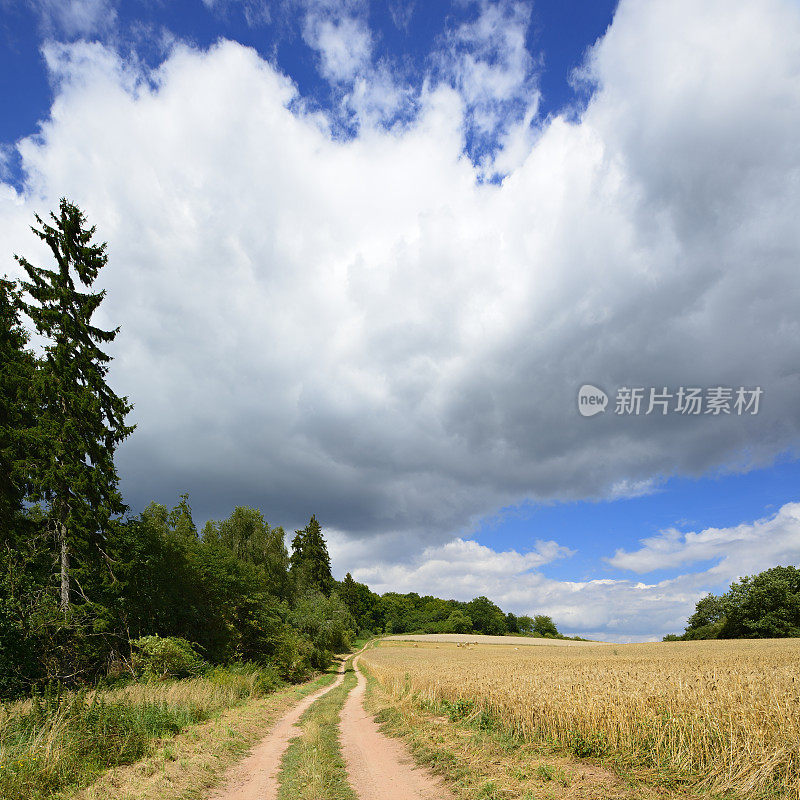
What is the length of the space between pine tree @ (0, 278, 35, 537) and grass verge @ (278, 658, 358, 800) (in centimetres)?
1651

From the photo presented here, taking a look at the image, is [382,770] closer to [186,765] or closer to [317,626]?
[186,765]

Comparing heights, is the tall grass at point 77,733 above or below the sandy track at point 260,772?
above

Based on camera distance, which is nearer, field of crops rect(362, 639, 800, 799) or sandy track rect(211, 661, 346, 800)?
field of crops rect(362, 639, 800, 799)

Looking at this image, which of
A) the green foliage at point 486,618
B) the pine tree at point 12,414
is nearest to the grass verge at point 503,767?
the pine tree at point 12,414

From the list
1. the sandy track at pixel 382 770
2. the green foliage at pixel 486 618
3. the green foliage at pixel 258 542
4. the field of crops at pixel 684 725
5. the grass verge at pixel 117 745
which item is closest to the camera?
the field of crops at pixel 684 725

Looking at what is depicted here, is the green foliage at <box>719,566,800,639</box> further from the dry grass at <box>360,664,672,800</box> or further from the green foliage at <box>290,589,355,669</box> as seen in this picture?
the dry grass at <box>360,664,672,800</box>

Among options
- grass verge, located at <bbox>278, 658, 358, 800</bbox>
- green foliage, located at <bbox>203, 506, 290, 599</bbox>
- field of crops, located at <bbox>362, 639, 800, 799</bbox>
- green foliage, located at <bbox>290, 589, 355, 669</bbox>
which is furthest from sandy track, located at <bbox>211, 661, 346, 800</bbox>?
green foliage, located at <bbox>203, 506, 290, 599</bbox>

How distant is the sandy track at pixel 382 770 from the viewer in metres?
9.09

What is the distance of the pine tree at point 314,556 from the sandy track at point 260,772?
7588cm

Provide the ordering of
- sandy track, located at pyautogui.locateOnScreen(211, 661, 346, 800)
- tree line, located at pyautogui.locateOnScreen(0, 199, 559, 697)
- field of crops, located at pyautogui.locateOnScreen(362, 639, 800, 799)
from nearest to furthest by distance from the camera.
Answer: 1. field of crops, located at pyautogui.locateOnScreen(362, 639, 800, 799)
2. sandy track, located at pyautogui.locateOnScreen(211, 661, 346, 800)
3. tree line, located at pyautogui.locateOnScreen(0, 199, 559, 697)

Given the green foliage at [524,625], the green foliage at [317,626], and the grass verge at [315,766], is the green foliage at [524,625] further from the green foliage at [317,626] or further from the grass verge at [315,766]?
the grass verge at [315,766]

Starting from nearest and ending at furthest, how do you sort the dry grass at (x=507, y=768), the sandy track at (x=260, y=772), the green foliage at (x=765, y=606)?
1. the dry grass at (x=507, y=768)
2. the sandy track at (x=260, y=772)
3. the green foliage at (x=765, y=606)

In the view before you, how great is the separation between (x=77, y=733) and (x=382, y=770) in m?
7.13

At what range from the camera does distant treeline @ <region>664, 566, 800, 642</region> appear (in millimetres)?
67000
